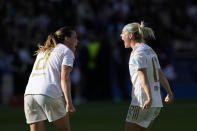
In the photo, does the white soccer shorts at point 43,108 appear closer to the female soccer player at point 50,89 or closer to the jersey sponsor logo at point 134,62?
the female soccer player at point 50,89

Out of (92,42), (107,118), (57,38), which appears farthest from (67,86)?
(92,42)

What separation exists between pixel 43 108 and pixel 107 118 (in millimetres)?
7258

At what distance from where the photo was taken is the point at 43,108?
8.62m

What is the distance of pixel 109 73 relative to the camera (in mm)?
23172

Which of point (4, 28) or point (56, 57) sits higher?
point (4, 28)

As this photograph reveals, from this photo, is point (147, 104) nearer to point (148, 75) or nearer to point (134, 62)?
point (148, 75)

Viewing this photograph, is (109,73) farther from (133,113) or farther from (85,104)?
(133,113)

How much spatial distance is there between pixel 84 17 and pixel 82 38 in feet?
4.35

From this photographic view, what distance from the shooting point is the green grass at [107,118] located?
13.3 metres

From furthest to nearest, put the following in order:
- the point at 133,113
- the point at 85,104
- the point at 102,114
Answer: the point at 85,104
the point at 102,114
the point at 133,113

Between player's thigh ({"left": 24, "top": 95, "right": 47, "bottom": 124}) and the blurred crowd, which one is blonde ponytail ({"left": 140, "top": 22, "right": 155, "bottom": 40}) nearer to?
player's thigh ({"left": 24, "top": 95, "right": 47, "bottom": 124})

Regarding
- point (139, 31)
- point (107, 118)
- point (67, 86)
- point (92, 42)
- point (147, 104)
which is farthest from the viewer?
point (92, 42)

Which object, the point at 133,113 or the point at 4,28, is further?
the point at 4,28

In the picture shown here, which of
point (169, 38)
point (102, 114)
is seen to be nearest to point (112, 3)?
point (169, 38)
